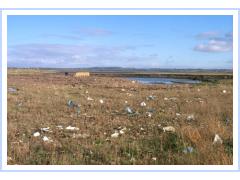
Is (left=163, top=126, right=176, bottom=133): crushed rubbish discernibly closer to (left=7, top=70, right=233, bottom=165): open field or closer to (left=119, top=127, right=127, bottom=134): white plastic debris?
(left=7, top=70, right=233, bottom=165): open field

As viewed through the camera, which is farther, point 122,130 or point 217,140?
point 122,130

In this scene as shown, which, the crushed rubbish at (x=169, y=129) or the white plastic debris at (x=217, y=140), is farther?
the crushed rubbish at (x=169, y=129)

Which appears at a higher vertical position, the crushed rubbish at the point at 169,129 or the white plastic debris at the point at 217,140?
the crushed rubbish at the point at 169,129

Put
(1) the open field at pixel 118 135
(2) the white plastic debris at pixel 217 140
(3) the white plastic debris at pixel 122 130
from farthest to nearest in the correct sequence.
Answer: (3) the white plastic debris at pixel 122 130
(2) the white plastic debris at pixel 217 140
(1) the open field at pixel 118 135

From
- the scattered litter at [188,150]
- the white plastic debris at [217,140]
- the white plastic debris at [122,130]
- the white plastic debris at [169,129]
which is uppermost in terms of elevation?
the white plastic debris at [169,129]

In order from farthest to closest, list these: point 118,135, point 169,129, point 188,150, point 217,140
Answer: point 169,129, point 118,135, point 217,140, point 188,150
